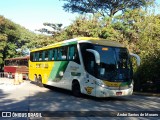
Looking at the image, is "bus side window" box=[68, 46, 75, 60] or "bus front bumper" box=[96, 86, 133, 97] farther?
"bus side window" box=[68, 46, 75, 60]

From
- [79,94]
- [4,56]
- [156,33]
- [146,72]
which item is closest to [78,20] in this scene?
[156,33]

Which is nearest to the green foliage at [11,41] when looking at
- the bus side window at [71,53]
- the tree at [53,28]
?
the tree at [53,28]

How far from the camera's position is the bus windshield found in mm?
15609

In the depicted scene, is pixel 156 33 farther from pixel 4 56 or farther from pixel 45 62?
pixel 4 56

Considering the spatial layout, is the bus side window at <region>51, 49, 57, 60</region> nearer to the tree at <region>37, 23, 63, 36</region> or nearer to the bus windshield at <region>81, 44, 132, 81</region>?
the bus windshield at <region>81, 44, 132, 81</region>

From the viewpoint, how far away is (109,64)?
15.8m

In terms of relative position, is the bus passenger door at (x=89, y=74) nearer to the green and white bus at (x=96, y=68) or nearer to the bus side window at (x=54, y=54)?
the green and white bus at (x=96, y=68)

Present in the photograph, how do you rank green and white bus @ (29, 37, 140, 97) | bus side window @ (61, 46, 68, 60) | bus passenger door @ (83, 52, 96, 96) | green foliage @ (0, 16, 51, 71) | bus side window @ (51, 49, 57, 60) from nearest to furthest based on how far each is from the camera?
green and white bus @ (29, 37, 140, 97), bus passenger door @ (83, 52, 96, 96), bus side window @ (61, 46, 68, 60), bus side window @ (51, 49, 57, 60), green foliage @ (0, 16, 51, 71)

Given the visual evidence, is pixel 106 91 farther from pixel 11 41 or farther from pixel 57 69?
pixel 11 41

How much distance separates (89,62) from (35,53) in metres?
11.4

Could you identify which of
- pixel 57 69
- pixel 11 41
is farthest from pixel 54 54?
pixel 11 41

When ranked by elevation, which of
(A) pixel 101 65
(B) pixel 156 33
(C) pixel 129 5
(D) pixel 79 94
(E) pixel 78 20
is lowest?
(D) pixel 79 94

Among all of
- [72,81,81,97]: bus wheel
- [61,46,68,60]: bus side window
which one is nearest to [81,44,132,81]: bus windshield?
[72,81,81,97]: bus wheel

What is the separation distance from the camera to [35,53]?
87.9 ft
